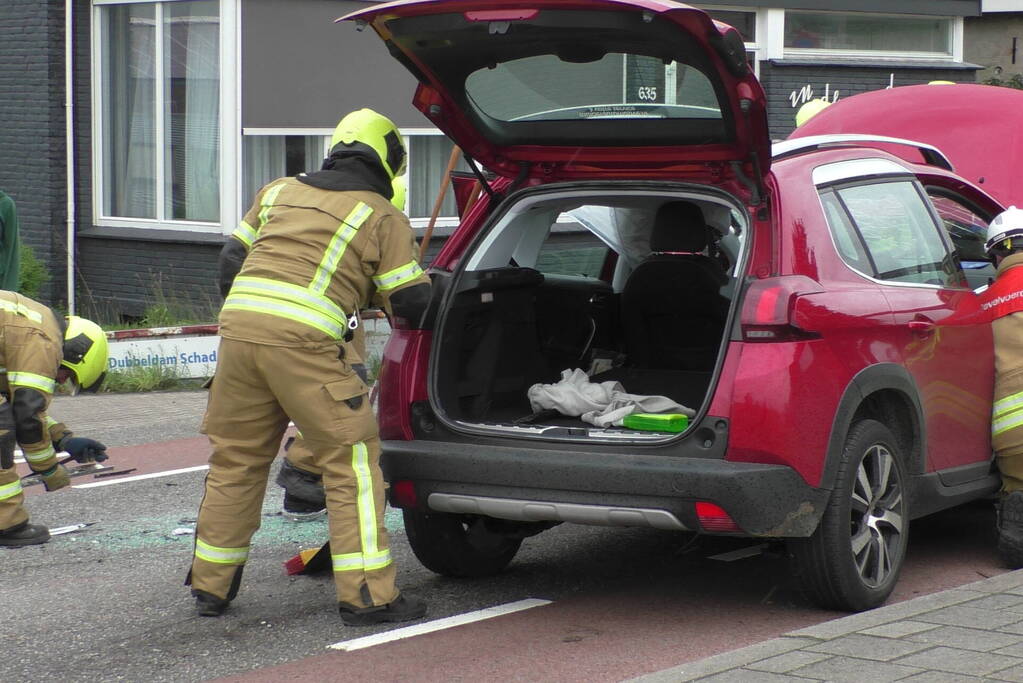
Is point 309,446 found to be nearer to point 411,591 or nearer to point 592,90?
point 411,591

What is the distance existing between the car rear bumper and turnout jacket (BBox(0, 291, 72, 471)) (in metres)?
1.97

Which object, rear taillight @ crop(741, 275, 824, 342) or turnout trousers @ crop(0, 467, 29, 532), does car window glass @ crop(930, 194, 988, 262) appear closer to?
rear taillight @ crop(741, 275, 824, 342)

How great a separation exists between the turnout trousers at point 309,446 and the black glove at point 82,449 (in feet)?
6.11

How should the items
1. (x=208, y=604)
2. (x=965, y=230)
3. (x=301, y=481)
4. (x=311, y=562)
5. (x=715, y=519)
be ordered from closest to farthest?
(x=715, y=519) → (x=208, y=604) → (x=311, y=562) → (x=301, y=481) → (x=965, y=230)

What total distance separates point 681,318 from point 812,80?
498 inches

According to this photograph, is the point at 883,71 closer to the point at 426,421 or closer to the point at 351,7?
the point at 351,7

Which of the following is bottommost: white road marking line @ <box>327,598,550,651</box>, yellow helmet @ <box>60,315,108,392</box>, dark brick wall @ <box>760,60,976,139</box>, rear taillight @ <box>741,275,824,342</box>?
white road marking line @ <box>327,598,550,651</box>

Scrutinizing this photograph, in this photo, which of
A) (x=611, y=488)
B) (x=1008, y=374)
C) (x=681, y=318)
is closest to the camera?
(x=611, y=488)

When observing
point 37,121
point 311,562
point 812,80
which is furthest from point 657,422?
point 812,80

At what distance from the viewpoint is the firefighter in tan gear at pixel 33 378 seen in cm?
655

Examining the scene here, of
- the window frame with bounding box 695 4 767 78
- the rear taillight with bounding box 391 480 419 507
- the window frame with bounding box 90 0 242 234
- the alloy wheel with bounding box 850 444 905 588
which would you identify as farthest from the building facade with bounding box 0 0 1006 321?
the alloy wheel with bounding box 850 444 905 588

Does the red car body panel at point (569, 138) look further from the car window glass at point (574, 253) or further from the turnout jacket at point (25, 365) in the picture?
the turnout jacket at point (25, 365)

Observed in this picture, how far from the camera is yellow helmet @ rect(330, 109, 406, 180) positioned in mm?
5547

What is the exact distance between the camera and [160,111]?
14.5 m
